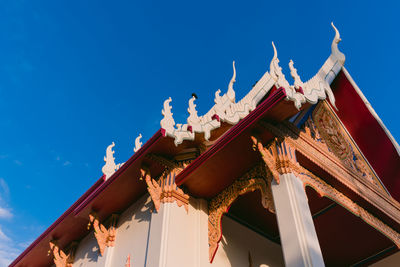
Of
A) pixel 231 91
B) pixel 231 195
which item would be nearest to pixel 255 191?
pixel 231 195

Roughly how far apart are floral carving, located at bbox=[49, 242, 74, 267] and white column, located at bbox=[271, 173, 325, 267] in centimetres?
556

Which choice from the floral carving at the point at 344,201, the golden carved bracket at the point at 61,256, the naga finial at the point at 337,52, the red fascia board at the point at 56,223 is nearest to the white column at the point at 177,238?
the floral carving at the point at 344,201

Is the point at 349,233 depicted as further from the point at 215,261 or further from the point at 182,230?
the point at 182,230

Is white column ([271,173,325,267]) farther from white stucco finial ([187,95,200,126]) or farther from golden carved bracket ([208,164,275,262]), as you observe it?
white stucco finial ([187,95,200,126])

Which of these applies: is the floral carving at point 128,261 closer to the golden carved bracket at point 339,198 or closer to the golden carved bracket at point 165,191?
the golden carved bracket at point 165,191

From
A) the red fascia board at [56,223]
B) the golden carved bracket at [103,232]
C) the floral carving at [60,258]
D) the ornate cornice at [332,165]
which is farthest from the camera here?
the floral carving at [60,258]

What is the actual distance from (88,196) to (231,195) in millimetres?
2891

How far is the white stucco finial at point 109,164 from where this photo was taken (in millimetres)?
8969

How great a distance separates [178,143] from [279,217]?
2.18 meters

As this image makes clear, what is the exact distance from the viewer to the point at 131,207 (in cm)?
764

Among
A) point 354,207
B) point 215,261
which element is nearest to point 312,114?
point 354,207

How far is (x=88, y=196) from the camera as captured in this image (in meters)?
7.50

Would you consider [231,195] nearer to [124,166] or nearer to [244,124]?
[244,124]

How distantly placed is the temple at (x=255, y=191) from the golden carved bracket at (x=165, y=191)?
0.02 meters
